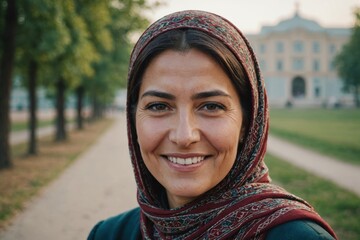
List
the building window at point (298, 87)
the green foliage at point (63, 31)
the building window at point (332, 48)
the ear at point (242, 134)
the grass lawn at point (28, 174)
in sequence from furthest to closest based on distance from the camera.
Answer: the building window at point (298, 87)
the building window at point (332, 48)
the green foliage at point (63, 31)
the grass lawn at point (28, 174)
the ear at point (242, 134)

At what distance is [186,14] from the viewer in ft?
5.11

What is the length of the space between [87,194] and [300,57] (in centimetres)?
6844

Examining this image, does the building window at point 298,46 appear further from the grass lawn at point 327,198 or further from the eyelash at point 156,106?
the eyelash at point 156,106

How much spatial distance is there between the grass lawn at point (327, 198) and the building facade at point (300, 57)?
60.2 m

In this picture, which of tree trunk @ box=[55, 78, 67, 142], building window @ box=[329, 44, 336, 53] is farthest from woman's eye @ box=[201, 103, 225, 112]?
building window @ box=[329, 44, 336, 53]

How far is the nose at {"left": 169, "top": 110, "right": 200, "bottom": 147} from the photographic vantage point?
1.46 m

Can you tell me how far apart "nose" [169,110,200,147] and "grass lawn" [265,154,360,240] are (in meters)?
4.34

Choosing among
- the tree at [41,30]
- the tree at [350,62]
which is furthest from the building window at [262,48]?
the tree at [41,30]

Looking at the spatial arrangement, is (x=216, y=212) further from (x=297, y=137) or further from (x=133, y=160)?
(x=297, y=137)

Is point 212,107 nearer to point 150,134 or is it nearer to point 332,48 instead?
point 150,134

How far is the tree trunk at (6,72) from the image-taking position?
31.8ft

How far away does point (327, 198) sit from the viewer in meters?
6.90

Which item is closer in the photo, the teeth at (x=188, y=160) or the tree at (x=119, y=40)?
the teeth at (x=188, y=160)

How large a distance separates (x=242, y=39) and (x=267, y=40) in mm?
70660
